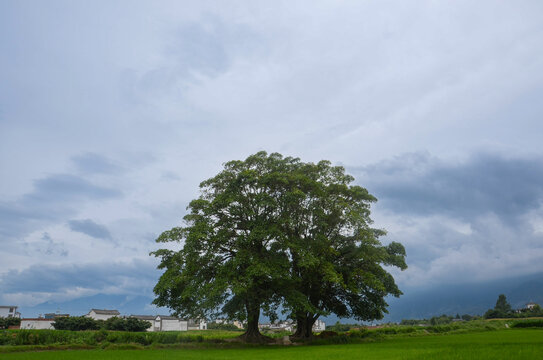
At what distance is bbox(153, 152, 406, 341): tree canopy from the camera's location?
29562 mm

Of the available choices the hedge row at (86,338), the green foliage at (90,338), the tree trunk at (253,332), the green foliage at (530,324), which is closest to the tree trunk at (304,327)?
the tree trunk at (253,332)

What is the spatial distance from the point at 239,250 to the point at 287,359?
12630 millimetres

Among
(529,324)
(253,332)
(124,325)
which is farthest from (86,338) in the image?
(529,324)

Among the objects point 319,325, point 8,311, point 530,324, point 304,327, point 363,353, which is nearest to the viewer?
point 363,353

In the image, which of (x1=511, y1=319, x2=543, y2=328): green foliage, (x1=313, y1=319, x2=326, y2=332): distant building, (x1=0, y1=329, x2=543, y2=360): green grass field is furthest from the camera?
(x1=313, y1=319, x2=326, y2=332): distant building

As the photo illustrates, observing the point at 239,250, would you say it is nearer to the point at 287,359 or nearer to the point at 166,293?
the point at 166,293

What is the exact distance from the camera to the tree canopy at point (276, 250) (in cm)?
2956

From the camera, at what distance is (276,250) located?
33344 mm

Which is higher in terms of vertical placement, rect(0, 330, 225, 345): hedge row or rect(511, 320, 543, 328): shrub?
rect(0, 330, 225, 345): hedge row

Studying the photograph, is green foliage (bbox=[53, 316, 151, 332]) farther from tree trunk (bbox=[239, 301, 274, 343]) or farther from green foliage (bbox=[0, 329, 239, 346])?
tree trunk (bbox=[239, 301, 274, 343])

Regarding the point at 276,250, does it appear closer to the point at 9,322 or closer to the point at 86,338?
the point at 86,338

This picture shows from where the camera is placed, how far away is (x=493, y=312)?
82.6m

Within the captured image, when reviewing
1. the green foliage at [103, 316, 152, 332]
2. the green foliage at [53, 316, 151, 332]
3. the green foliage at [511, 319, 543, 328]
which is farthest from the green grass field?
the green foliage at [511, 319, 543, 328]

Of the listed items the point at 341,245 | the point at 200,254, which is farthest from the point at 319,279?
the point at 200,254
